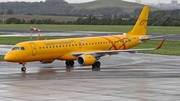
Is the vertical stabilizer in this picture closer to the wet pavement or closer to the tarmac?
the tarmac

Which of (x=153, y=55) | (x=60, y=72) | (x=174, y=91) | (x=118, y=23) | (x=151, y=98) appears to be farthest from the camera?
(x=118, y=23)

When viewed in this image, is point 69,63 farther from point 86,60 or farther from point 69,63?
point 86,60

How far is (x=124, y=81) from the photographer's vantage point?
131 ft

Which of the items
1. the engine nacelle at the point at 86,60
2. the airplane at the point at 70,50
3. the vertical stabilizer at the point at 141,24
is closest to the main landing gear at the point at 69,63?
the airplane at the point at 70,50

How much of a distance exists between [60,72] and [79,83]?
25.8ft

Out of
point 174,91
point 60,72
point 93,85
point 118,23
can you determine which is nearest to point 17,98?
point 93,85

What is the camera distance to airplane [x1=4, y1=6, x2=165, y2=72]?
47688mm

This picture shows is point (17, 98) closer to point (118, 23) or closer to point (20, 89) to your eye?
point (20, 89)

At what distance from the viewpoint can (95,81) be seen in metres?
39.9

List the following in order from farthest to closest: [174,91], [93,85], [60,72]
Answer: [60,72] → [93,85] → [174,91]

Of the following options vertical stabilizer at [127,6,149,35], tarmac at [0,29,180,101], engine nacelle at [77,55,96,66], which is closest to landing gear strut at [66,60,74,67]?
tarmac at [0,29,180,101]

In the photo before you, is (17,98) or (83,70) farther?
(83,70)

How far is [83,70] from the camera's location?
4803 cm

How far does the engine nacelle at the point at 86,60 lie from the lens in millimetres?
48750
